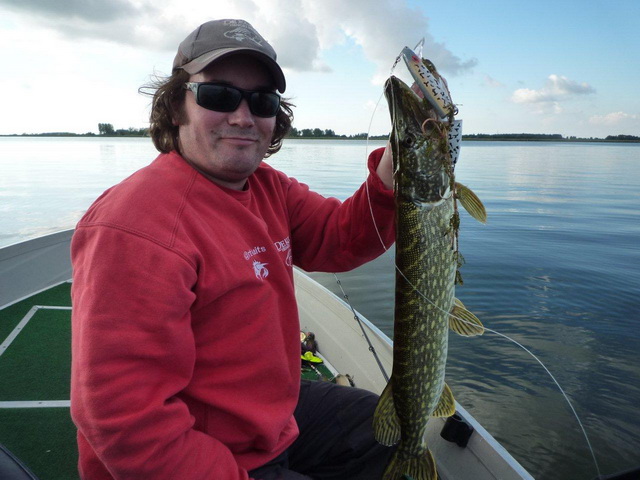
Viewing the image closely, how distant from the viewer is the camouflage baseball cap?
175cm

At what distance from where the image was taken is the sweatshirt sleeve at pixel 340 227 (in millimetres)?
2094

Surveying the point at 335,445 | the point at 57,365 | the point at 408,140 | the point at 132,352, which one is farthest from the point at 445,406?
the point at 57,365

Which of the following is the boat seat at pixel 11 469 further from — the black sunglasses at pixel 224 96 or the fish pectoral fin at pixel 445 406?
the fish pectoral fin at pixel 445 406

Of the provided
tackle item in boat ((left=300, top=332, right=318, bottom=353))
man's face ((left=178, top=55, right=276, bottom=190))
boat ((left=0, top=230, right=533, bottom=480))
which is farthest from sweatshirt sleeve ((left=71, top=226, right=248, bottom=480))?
tackle item in boat ((left=300, top=332, right=318, bottom=353))

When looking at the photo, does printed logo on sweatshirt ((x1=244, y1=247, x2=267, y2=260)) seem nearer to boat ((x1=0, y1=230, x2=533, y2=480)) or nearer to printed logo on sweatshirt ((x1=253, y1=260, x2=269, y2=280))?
printed logo on sweatshirt ((x1=253, y1=260, x2=269, y2=280))

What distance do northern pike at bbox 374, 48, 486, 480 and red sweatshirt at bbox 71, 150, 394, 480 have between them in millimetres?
255

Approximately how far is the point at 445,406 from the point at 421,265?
812 mm

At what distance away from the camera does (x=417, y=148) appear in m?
1.71

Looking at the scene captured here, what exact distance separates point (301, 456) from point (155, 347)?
1184 mm

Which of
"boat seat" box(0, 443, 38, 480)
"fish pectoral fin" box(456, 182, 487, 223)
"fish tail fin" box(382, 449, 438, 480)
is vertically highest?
"fish pectoral fin" box(456, 182, 487, 223)

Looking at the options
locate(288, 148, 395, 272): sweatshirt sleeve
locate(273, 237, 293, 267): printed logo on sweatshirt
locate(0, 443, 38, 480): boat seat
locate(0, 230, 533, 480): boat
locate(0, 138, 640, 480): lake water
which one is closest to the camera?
locate(0, 443, 38, 480): boat seat

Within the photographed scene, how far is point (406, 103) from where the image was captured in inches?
64.1

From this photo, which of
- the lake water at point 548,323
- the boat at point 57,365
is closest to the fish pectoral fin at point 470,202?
the boat at point 57,365

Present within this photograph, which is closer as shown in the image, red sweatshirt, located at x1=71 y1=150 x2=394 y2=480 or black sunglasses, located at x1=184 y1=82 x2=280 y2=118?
red sweatshirt, located at x1=71 y1=150 x2=394 y2=480
